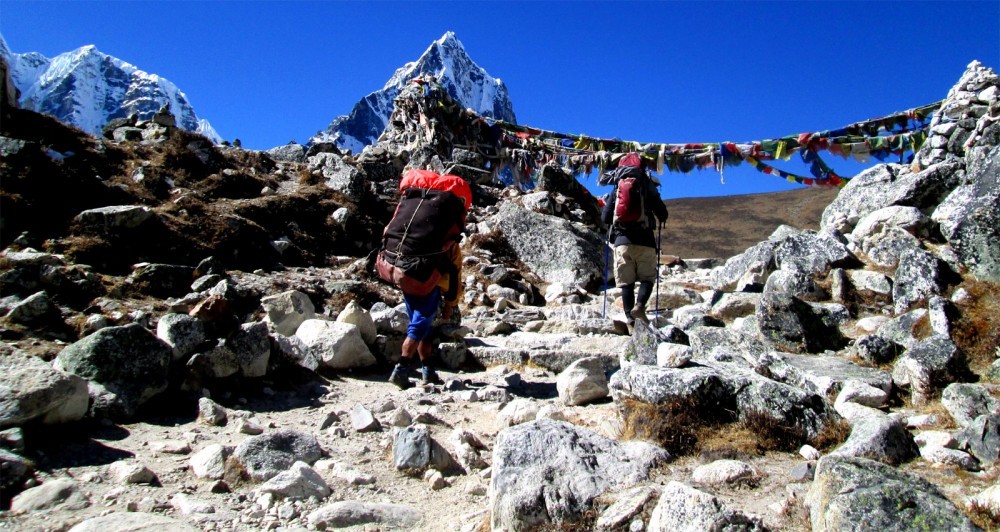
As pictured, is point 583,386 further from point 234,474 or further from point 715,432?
point 234,474

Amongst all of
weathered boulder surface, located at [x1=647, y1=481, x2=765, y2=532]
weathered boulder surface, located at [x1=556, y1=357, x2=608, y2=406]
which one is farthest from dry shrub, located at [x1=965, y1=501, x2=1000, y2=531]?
weathered boulder surface, located at [x1=556, y1=357, x2=608, y2=406]

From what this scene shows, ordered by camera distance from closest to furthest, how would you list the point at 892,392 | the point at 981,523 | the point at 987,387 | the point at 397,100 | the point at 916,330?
the point at 981,523 → the point at 987,387 → the point at 892,392 → the point at 916,330 → the point at 397,100

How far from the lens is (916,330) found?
4.98 metres

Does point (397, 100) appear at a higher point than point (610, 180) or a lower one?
higher

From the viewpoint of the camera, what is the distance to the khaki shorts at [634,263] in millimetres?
6402

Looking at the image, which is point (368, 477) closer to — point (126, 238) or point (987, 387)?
point (987, 387)

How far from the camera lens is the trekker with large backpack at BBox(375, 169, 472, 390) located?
4824 mm

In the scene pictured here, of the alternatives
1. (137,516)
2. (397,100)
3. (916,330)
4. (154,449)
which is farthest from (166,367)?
(397,100)

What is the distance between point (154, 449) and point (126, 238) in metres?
6.50

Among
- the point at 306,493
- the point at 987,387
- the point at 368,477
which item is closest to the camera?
the point at 306,493

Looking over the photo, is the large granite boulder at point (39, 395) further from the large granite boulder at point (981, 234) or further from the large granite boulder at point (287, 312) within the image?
the large granite boulder at point (981, 234)

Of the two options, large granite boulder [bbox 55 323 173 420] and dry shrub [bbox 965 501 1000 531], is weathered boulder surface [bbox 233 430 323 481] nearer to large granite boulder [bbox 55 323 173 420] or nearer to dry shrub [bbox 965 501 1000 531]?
large granite boulder [bbox 55 323 173 420]

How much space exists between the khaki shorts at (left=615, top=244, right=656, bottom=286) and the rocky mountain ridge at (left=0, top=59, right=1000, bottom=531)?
0.59m

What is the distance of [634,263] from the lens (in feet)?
21.2
